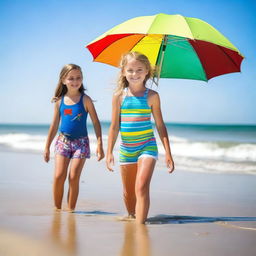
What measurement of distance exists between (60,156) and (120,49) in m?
1.53

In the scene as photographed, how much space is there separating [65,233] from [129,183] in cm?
99

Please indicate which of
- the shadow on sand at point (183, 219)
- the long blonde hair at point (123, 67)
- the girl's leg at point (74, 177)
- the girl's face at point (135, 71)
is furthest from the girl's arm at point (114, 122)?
the shadow on sand at point (183, 219)

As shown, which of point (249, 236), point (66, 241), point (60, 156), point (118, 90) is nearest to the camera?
point (66, 241)

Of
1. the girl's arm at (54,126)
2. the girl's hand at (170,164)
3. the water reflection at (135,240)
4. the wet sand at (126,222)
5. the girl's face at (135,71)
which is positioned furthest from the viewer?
the girl's arm at (54,126)

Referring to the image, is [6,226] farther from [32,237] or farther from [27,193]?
[27,193]

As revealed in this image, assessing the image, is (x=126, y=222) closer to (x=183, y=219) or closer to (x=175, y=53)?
(x=183, y=219)

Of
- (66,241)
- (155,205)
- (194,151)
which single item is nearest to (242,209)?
(155,205)

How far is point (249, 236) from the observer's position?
3703 millimetres

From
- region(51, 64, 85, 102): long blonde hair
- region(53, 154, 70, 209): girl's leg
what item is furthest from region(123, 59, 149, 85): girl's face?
region(53, 154, 70, 209): girl's leg

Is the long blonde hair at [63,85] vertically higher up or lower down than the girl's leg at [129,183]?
higher up

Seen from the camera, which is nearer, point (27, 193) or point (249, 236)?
point (249, 236)

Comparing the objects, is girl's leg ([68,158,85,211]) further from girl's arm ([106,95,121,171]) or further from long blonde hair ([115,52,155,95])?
long blonde hair ([115,52,155,95])

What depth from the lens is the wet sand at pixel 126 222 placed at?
3.15 m

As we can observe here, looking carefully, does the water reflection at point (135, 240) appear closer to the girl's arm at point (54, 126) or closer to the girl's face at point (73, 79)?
the girl's arm at point (54, 126)
